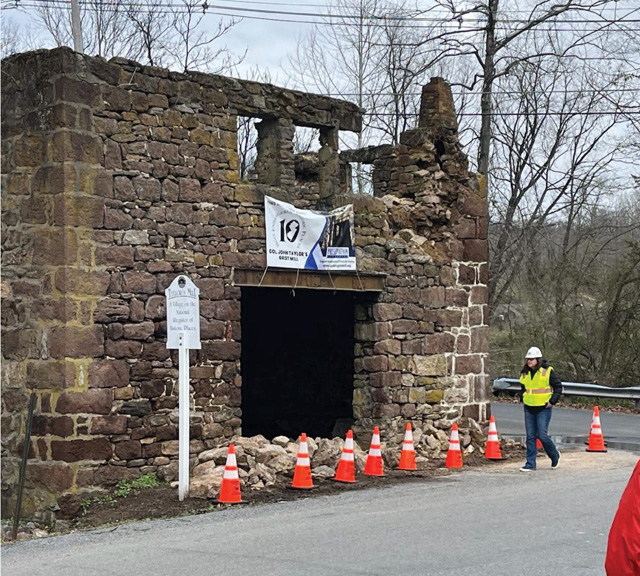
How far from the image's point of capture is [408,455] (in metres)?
14.5

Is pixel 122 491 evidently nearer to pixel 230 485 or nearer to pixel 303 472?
pixel 230 485

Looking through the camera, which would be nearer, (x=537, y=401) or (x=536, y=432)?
(x=537, y=401)

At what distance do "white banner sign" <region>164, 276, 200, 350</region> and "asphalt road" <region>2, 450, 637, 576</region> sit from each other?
6.83 ft

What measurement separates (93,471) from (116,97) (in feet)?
14.1

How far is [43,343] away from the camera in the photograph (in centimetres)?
1230

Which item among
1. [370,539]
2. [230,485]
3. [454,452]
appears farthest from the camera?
[454,452]

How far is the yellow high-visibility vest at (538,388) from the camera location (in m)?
14.5

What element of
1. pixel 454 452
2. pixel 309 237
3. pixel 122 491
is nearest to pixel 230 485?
pixel 122 491

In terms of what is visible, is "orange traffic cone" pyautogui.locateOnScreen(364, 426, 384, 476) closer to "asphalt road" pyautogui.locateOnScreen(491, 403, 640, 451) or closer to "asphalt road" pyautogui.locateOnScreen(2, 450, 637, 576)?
"asphalt road" pyautogui.locateOnScreen(2, 450, 637, 576)

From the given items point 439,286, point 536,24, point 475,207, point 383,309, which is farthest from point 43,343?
point 536,24

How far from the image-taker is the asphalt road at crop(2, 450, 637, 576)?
851 cm

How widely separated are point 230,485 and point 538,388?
489cm

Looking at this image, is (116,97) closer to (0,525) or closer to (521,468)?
(0,525)

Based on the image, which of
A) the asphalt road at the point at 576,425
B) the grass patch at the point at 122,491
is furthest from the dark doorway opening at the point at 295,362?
the grass patch at the point at 122,491
